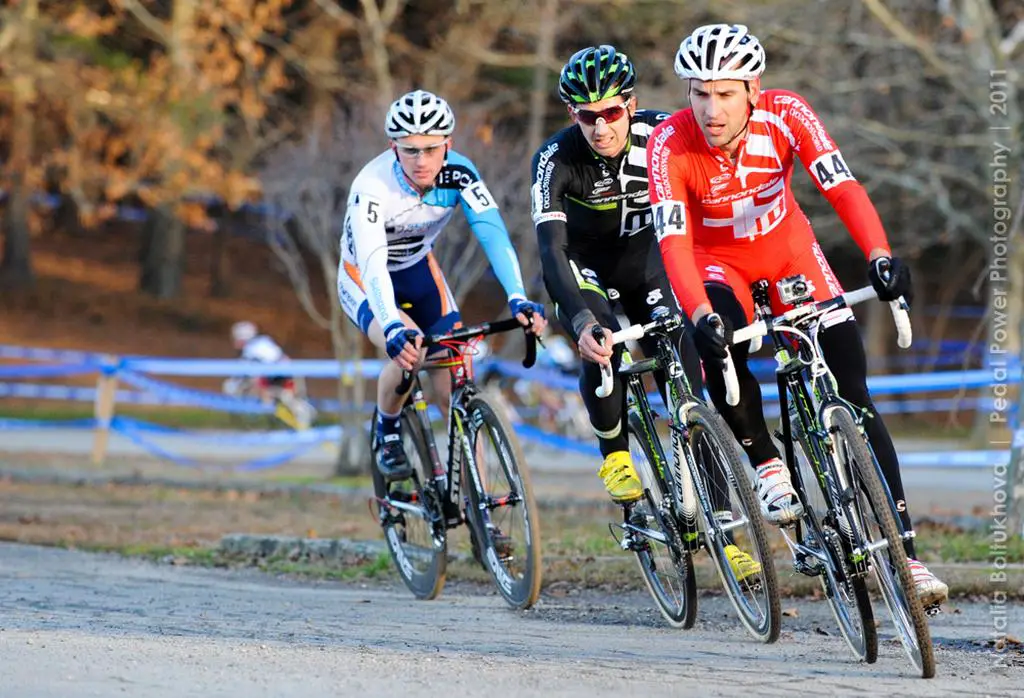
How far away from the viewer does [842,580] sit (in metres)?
6.11

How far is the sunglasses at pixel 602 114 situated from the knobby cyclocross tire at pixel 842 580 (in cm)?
192

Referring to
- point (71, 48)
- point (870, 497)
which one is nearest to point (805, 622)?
point (870, 497)

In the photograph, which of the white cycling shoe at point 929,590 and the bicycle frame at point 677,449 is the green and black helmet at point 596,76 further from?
the white cycling shoe at point 929,590

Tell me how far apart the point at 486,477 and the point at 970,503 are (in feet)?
29.0

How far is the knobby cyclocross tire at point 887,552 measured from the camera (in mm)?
5555

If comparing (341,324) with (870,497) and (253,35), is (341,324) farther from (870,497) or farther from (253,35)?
(870,497)

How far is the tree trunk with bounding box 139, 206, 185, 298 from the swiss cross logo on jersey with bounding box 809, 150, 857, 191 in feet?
126

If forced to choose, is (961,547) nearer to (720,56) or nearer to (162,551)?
(720,56)

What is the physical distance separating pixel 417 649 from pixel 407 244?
8.94 ft

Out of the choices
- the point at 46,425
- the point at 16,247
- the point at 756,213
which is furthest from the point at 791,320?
the point at 16,247

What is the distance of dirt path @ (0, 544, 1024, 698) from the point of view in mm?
5441

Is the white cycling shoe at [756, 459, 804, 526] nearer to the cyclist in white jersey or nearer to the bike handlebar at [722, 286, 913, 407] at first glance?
the bike handlebar at [722, 286, 913, 407]

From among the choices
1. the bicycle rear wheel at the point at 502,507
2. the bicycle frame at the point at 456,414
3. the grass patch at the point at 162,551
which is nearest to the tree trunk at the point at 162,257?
the grass patch at the point at 162,551

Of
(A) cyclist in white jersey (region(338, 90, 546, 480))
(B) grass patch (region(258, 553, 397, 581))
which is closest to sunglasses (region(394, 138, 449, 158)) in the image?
(A) cyclist in white jersey (region(338, 90, 546, 480))
